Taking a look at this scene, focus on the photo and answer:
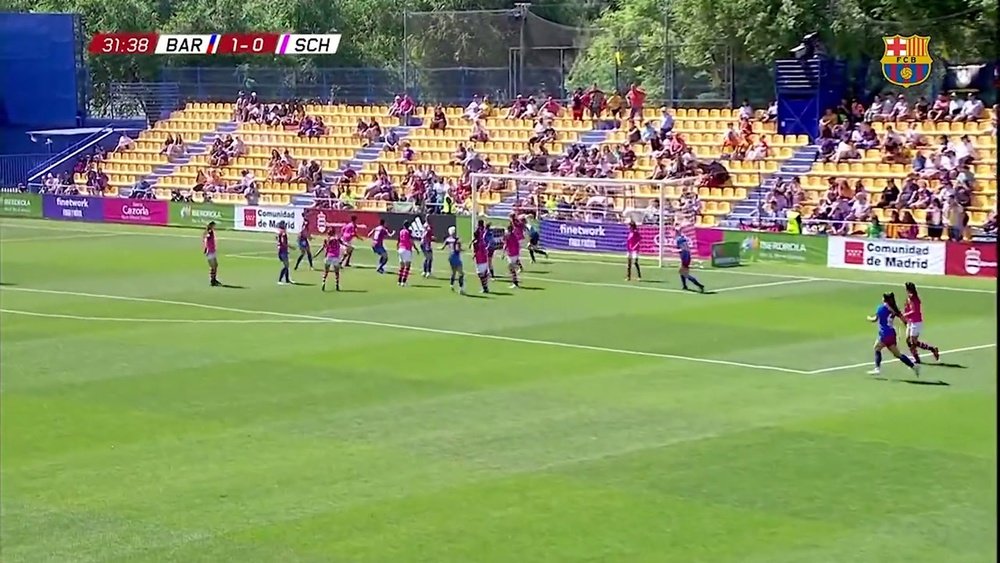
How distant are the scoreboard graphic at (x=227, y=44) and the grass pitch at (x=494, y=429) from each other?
1358 inches

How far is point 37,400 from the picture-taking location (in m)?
24.8

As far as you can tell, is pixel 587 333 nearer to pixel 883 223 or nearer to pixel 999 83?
pixel 883 223

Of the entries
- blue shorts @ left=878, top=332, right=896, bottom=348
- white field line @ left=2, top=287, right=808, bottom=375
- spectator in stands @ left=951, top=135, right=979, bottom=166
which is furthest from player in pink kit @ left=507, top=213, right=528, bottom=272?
blue shorts @ left=878, top=332, right=896, bottom=348

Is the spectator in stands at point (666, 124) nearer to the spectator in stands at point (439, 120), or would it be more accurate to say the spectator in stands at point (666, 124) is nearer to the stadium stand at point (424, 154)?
the stadium stand at point (424, 154)

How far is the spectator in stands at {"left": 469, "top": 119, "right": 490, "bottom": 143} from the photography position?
6012cm

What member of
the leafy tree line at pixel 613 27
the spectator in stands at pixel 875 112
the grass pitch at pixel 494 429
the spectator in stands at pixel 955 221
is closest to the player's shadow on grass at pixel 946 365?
the grass pitch at pixel 494 429

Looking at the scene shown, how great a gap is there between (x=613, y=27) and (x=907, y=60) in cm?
2465

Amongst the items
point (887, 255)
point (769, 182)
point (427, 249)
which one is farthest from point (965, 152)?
point (427, 249)

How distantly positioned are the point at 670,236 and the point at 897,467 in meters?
28.3

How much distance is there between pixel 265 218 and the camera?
58.3 metres

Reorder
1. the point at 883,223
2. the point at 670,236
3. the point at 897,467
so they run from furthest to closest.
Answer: the point at 670,236, the point at 883,223, the point at 897,467

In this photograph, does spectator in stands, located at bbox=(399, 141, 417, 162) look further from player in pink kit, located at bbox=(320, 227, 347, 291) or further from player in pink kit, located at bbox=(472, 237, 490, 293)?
player in pink kit, located at bbox=(472, 237, 490, 293)

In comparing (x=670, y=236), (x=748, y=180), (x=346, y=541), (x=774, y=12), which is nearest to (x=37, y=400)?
(x=346, y=541)

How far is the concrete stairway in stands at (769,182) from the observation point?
1930 inches
